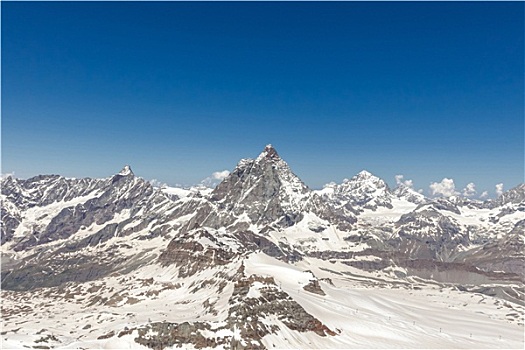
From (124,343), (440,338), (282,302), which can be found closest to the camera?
(124,343)

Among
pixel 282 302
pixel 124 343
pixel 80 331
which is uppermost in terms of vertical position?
pixel 282 302

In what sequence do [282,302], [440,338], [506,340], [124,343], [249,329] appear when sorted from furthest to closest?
1. [506,340]
2. [440,338]
3. [282,302]
4. [249,329]
5. [124,343]

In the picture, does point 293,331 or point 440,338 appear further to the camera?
point 440,338

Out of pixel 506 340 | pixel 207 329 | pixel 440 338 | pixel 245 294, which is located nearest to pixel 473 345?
pixel 440 338

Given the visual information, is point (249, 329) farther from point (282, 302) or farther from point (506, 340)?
point (506, 340)

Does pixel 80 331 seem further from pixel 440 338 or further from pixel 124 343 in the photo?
pixel 440 338

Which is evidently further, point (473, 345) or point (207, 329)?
point (473, 345)

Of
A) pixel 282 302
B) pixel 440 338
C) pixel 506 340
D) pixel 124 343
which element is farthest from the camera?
pixel 506 340

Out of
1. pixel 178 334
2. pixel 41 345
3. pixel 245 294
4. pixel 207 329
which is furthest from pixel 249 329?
pixel 41 345

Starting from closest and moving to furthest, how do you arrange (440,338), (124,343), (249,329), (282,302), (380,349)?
(124,343)
(249,329)
(380,349)
(282,302)
(440,338)

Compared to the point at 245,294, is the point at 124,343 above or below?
below
